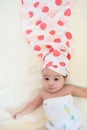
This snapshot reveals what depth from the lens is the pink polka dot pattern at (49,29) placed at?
1564 mm

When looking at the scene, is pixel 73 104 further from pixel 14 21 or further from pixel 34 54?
pixel 14 21

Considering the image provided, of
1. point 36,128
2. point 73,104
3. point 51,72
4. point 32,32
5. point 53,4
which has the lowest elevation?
point 36,128

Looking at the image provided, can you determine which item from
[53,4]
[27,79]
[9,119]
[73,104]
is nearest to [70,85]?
[73,104]

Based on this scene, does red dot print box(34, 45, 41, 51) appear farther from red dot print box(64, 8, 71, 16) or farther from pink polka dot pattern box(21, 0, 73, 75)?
red dot print box(64, 8, 71, 16)

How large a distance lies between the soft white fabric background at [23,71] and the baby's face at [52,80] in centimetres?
9

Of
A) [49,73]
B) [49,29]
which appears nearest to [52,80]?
[49,73]

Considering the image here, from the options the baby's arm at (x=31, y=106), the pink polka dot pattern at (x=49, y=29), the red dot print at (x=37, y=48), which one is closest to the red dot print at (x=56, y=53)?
the pink polka dot pattern at (x=49, y=29)

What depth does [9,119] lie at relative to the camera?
155 cm

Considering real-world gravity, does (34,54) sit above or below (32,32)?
below

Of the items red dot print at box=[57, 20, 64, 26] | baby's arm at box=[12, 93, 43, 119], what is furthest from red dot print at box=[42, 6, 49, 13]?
baby's arm at box=[12, 93, 43, 119]

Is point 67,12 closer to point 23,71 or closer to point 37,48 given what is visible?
point 37,48

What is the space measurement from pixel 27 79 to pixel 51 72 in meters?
0.17

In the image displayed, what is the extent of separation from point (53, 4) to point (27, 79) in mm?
436

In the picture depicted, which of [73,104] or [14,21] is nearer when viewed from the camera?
[73,104]
